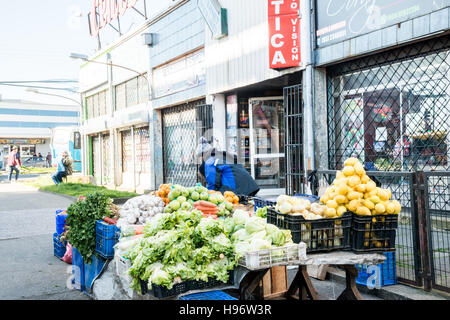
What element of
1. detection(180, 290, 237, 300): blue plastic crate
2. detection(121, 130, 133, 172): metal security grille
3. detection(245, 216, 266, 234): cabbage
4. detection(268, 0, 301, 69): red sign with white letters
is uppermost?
detection(268, 0, 301, 69): red sign with white letters

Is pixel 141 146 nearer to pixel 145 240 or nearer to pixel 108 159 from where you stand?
pixel 108 159

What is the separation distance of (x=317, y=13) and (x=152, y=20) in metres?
8.98

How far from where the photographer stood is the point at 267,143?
1233 cm

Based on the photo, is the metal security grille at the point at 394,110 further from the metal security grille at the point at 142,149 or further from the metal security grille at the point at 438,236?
the metal security grille at the point at 142,149

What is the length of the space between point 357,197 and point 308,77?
5.75 m

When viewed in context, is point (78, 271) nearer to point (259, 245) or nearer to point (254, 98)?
point (259, 245)

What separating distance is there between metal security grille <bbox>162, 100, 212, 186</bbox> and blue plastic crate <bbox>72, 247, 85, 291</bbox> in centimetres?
774

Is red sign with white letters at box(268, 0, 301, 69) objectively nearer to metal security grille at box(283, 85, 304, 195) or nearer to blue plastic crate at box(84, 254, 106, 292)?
metal security grille at box(283, 85, 304, 195)

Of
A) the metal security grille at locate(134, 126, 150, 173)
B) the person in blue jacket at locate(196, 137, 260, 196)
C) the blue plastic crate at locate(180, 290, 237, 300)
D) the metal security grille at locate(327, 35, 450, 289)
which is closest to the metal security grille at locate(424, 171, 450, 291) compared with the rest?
the metal security grille at locate(327, 35, 450, 289)

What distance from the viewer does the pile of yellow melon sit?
372 centimetres

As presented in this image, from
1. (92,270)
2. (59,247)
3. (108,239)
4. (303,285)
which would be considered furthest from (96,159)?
(303,285)

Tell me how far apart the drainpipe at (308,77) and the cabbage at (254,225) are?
5.45 meters

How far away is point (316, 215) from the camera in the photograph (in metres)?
3.79
